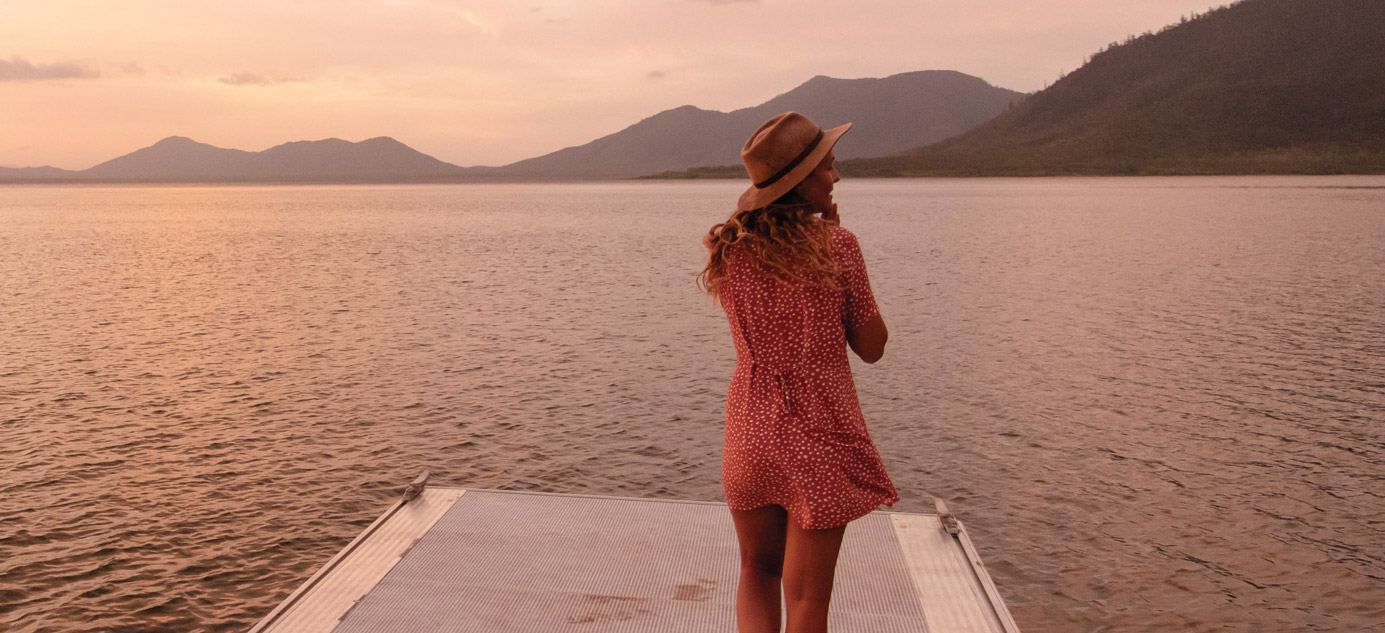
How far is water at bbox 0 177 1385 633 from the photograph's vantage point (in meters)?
7.43

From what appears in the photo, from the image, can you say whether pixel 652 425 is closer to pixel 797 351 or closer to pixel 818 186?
pixel 797 351

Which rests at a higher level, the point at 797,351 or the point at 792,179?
the point at 792,179

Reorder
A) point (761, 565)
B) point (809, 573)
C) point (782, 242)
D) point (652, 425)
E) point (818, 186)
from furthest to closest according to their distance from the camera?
point (652, 425)
point (761, 565)
point (809, 573)
point (818, 186)
point (782, 242)

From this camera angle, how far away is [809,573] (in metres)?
3.11

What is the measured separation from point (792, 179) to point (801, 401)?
70 cm

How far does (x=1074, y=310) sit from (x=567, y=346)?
1115 cm

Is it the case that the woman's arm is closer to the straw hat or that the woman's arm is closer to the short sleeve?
the short sleeve

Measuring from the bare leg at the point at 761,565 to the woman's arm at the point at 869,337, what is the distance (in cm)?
60

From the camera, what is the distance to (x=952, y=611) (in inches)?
203

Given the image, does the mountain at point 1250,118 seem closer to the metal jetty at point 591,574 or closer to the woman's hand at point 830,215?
the metal jetty at point 591,574

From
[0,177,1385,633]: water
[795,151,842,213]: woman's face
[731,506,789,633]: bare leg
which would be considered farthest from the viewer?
[0,177,1385,633]: water

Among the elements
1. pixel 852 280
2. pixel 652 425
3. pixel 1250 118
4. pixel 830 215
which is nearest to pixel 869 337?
pixel 852 280

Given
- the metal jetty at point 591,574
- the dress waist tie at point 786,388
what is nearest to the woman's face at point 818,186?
the dress waist tie at point 786,388

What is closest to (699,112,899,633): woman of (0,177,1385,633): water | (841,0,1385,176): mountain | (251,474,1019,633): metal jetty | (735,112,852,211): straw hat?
(735,112,852,211): straw hat
